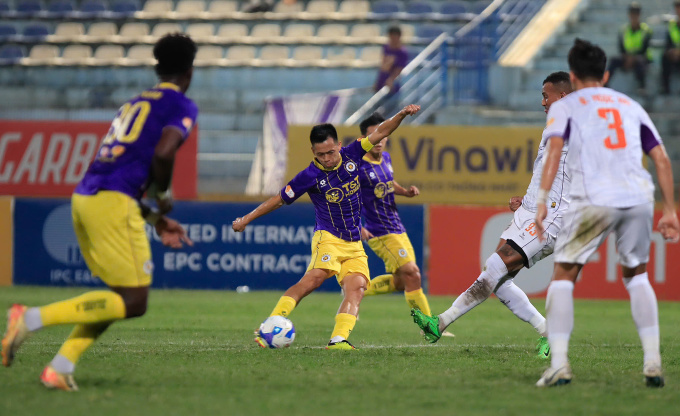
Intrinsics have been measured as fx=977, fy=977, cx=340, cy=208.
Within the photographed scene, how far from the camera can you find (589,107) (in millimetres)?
6199

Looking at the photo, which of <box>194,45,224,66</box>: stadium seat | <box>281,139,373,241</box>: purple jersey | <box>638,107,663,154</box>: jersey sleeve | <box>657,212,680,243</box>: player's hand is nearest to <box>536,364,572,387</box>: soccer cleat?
<box>657,212,680,243</box>: player's hand

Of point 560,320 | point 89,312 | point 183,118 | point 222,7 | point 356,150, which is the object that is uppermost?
point 222,7

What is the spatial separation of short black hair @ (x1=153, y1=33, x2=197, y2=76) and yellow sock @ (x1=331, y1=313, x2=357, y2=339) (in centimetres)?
308

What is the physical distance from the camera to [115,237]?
5.91 metres

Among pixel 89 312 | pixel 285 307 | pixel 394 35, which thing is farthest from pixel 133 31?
pixel 89 312

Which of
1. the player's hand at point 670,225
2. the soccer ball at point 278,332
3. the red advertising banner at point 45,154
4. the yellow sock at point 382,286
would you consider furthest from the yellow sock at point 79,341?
the red advertising banner at point 45,154

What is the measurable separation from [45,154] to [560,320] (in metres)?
12.6

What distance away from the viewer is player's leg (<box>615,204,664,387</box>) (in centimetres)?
618

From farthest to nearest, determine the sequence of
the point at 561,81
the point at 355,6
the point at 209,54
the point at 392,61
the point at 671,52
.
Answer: the point at 355,6, the point at 209,54, the point at 671,52, the point at 392,61, the point at 561,81

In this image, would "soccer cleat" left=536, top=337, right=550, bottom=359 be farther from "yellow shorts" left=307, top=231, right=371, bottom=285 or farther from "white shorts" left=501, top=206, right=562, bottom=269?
"yellow shorts" left=307, top=231, right=371, bottom=285

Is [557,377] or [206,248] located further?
[206,248]

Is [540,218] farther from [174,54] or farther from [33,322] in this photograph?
[33,322]

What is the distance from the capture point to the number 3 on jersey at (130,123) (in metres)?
6.00

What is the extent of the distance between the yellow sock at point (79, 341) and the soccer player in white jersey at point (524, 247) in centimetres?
328
